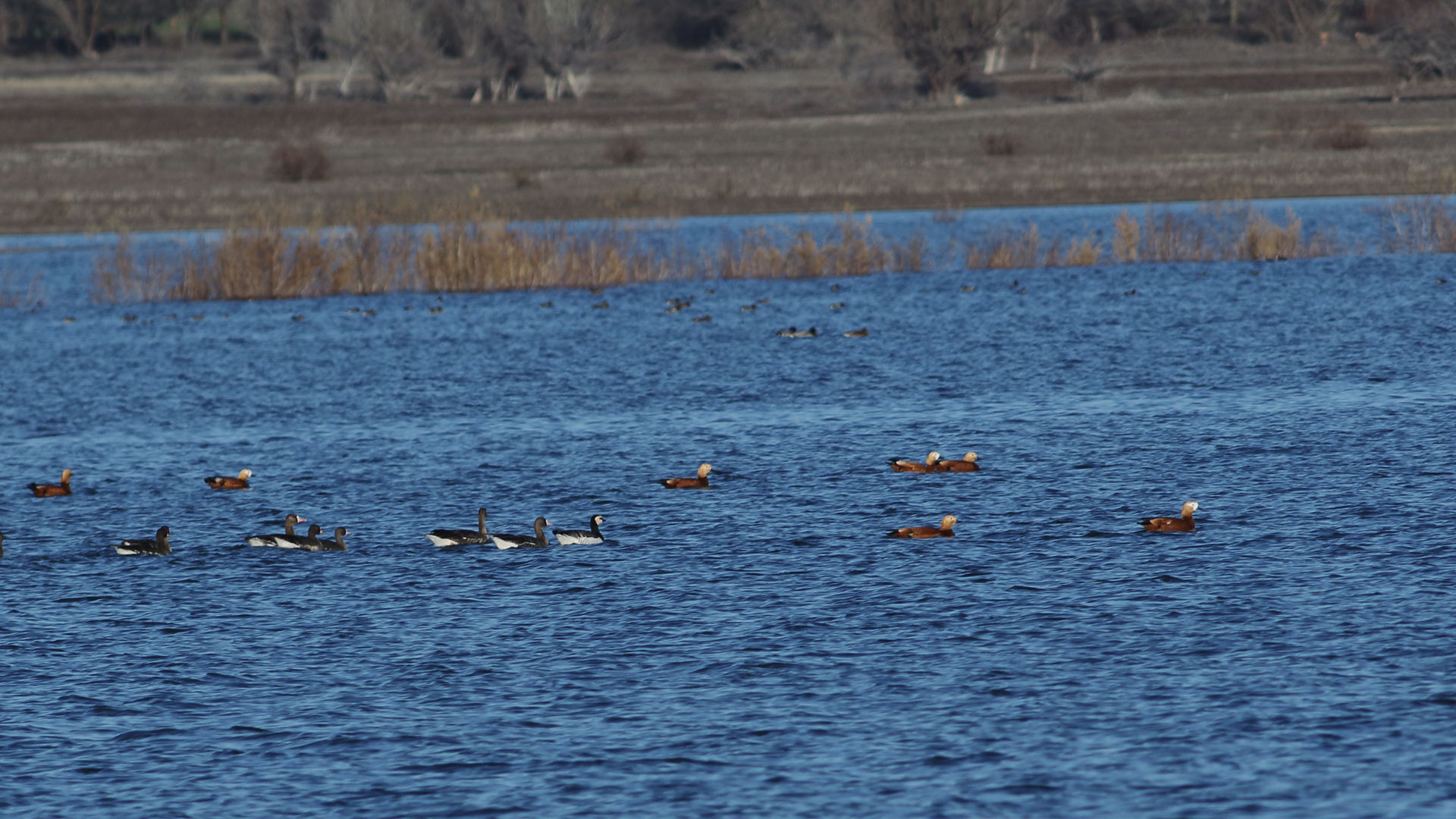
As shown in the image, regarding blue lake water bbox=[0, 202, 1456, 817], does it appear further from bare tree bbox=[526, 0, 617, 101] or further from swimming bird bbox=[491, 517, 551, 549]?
bare tree bbox=[526, 0, 617, 101]

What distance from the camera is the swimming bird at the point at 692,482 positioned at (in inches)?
951

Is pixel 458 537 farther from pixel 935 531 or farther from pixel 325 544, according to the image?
pixel 935 531

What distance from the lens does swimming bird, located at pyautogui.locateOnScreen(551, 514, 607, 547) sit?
2088 centimetres

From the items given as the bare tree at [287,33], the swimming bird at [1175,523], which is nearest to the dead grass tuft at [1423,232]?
the swimming bird at [1175,523]

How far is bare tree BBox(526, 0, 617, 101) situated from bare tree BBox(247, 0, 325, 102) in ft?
53.4

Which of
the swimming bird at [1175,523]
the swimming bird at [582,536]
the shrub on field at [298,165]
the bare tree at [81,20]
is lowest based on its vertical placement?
the swimming bird at [582,536]

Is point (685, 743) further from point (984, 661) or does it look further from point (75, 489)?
point (75, 489)

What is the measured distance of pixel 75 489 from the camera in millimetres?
26406

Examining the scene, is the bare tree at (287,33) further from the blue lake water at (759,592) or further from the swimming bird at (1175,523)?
the swimming bird at (1175,523)

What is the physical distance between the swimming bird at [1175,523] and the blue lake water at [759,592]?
0.20 m

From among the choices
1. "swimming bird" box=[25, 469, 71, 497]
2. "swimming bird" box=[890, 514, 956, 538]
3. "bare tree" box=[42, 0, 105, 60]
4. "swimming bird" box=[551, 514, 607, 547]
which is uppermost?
"bare tree" box=[42, 0, 105, 60]

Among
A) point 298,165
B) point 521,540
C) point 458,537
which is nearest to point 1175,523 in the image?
point 521,540

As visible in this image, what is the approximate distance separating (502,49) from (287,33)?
1805 centimetres

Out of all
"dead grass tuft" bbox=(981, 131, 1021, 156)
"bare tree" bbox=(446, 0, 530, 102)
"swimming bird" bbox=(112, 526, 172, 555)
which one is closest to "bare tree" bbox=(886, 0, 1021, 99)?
"dead grass tuft" bbox=(981, 131, 1021, 156)
